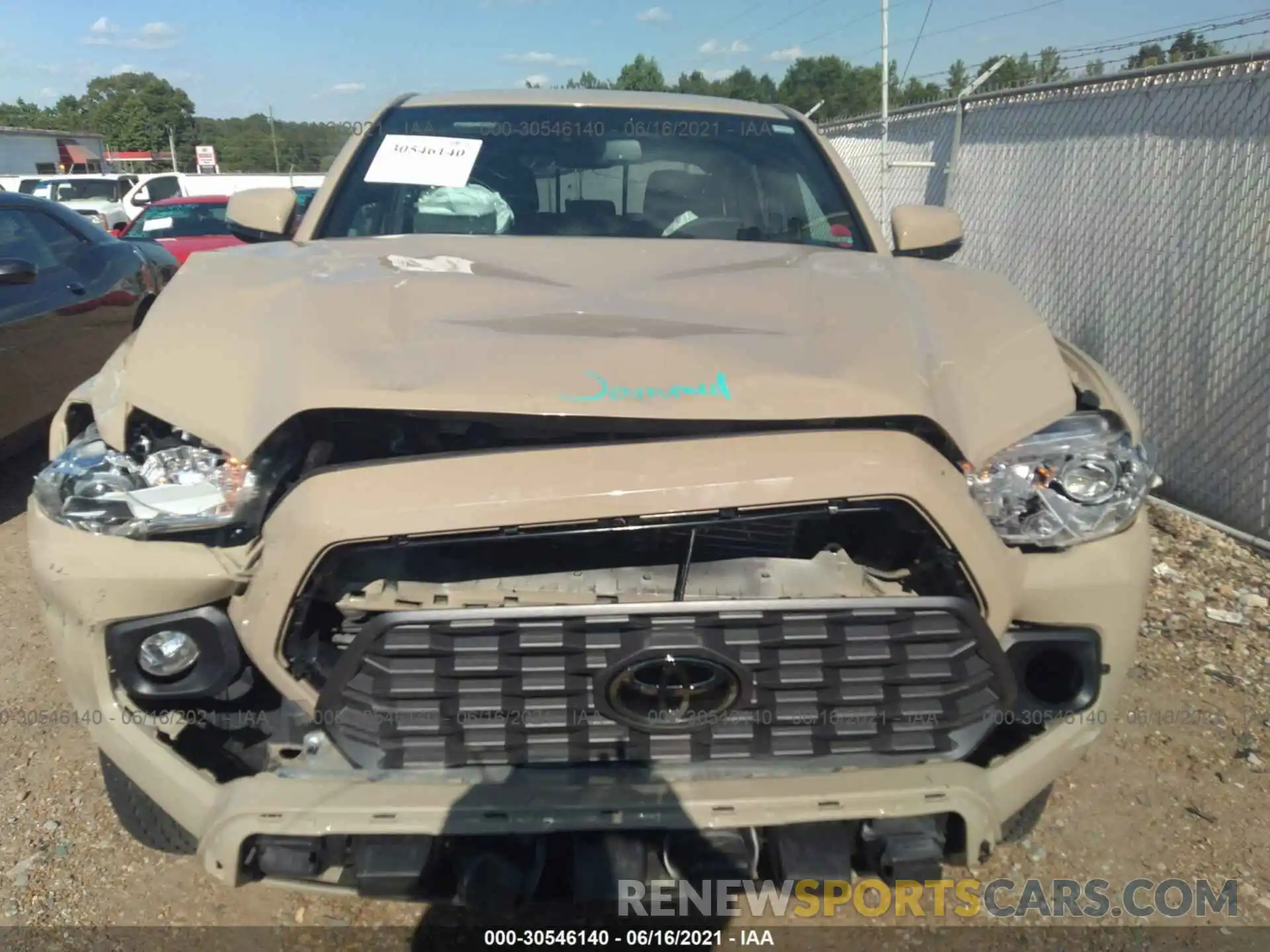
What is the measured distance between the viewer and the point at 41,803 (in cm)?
285

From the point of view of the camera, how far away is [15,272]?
5.02 meters

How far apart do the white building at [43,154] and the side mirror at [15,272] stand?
47.3 metres

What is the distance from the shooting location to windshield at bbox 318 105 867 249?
3.36m

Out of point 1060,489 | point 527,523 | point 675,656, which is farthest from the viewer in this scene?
point 1060,489

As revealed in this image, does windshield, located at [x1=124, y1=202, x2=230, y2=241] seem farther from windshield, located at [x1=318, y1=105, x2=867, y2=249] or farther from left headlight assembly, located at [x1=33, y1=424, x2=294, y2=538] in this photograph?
left headlight assembly, located at [x1=33, y1=424, x2=294, y2=538]

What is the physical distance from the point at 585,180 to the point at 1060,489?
2018 mm

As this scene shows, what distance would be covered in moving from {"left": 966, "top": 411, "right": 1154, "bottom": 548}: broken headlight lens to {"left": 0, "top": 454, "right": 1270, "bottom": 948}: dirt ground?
110 cm

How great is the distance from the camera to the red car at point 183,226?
1262 centimetres

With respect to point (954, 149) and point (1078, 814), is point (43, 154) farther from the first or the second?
point (1078, 814)

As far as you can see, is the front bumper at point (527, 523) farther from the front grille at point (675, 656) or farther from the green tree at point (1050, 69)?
the green tree at point (1050, 69)

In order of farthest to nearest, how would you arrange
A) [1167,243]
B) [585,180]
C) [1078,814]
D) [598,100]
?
1. [1167,243]
2. [598,100]
3. [585,180]
4. [1078,814]

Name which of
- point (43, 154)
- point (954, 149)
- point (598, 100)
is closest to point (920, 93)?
point (954, 149)

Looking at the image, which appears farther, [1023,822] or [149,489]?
[1023,822]

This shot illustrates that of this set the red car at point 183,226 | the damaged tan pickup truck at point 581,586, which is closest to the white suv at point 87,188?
the red car at point 183,226
